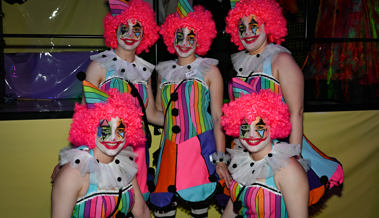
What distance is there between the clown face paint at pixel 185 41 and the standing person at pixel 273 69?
268 millimetres

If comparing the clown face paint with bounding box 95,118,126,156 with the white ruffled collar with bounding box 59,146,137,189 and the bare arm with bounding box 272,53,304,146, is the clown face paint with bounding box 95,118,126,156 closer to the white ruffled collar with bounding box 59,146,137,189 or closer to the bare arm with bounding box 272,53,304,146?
the white ruffled collar with bounding box 59,146,137,189

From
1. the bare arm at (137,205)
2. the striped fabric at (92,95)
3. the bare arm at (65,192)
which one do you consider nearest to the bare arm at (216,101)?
the bare arm at (137,205)

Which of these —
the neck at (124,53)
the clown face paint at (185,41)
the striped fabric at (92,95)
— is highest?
the clown face paint at (185,41)

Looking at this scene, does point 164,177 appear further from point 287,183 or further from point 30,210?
point 30,210

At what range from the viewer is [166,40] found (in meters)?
2.79

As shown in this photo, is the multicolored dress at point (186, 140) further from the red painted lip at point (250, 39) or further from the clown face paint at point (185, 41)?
the red painted lip at point (250, 39)

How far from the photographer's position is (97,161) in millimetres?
2029

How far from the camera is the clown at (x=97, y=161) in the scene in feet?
Result: 6.24

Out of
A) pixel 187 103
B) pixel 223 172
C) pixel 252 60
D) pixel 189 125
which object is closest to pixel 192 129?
pixel 189 125

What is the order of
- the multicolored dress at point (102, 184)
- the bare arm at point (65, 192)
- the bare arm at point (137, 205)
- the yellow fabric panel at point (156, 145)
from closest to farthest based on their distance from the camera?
the bare arm at point (65, 192), the multicolored dress at point (102, 184), the bare arm at point (137, 205), the yellow fabric panel at point (156, 145)

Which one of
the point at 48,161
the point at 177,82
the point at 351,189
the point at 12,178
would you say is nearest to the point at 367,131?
the point at 351,189

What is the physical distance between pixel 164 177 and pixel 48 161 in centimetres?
107

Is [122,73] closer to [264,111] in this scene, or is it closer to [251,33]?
[251,33]

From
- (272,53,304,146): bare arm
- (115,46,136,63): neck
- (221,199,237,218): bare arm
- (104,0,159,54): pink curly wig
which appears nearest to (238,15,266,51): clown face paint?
(272,53,304,146): bare arm
